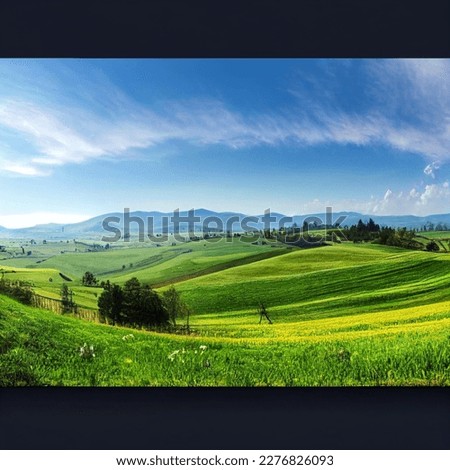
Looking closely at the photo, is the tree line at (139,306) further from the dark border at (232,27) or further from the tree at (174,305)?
the dark border at (232,27)

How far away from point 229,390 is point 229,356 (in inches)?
12.0

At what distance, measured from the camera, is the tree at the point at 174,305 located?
452cm

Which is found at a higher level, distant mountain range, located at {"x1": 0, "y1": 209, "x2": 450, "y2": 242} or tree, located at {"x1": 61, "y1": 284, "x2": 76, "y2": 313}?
distant mountain range, located at {"x1": 0, "y1": 209, "x2": 450, "y2": 242}

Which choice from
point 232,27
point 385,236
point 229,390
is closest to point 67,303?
point 229,390

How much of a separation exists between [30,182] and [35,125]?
521 millimetres

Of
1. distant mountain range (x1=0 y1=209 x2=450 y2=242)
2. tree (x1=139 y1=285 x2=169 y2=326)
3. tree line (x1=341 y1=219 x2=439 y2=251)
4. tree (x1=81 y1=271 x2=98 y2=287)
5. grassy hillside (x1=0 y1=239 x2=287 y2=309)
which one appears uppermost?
distant mountain range (x1=0 y1=209 x2=450 y2=242)

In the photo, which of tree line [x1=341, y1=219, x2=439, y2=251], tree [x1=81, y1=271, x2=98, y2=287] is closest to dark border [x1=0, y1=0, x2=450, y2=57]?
tree line [x1=341, y1=219, x2=439, y2=251]

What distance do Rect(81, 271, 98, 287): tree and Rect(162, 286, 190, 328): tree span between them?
650 millimetres

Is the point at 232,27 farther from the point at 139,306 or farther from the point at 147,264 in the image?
the point at 139,306

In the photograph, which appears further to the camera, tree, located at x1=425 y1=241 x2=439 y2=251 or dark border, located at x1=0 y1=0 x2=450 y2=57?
tree, located at x1=425 y1=241 x2=439 y2=251

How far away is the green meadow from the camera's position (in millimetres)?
4309

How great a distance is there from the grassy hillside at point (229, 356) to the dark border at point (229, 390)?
7.0 inches

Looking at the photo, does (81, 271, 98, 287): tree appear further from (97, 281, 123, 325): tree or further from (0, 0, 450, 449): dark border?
(0, 0, 450, 449): dark border

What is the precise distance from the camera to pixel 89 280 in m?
4.59
